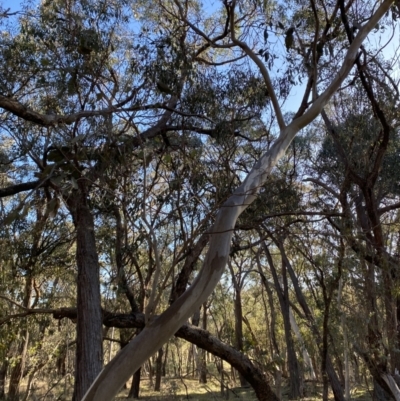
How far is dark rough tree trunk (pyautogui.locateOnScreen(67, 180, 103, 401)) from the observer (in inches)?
187

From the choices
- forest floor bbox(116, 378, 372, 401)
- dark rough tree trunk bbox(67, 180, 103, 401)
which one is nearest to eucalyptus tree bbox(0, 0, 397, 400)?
dark rough tree trunk bbox(67, 180, 103, 401)

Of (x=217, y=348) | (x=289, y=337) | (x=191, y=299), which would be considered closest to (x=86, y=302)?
(x=217, y=348)

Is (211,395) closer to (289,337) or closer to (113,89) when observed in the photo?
(289,337)

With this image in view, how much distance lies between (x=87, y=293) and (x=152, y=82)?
243 cm

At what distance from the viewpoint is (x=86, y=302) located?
5137 millimetres

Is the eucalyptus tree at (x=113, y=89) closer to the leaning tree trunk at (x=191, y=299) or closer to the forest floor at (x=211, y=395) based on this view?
the leaning tree trunk at (x=191, y=299)

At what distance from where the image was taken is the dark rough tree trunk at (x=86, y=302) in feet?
15.6

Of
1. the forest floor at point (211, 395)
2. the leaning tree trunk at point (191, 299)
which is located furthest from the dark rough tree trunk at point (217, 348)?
the forest floor at point (211, 395)

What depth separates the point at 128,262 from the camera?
6.38 meters

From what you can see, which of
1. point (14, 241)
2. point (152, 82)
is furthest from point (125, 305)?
point (152, 82)

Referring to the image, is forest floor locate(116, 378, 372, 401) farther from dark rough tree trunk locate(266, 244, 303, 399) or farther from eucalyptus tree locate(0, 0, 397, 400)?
eucalyptus tree locate(0, 0, 397, 400)

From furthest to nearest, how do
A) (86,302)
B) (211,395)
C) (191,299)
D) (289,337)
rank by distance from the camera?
(211,395) < (289,337) < (86,302) < (191,299)

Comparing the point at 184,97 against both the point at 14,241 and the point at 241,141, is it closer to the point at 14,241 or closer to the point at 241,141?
the point at 241,141

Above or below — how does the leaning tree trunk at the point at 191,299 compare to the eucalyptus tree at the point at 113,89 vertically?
below
